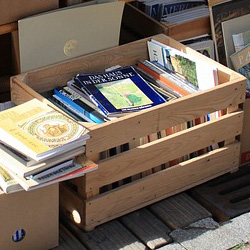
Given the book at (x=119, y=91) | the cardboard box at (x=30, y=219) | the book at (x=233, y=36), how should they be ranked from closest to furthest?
the cardboard box at (x=30, y=219)
the book at (x=119, y=91)
the book at (x=233, y=36)

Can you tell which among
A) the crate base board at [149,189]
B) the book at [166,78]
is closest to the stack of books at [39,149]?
the crate base board at [149,189]

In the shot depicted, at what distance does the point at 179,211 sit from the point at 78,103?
2.21 ft

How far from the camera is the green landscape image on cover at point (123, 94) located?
137 inches

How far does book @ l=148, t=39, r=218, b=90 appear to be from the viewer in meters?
3.60

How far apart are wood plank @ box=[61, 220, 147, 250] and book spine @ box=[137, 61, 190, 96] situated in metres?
0.68

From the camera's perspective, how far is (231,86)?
11.7ft

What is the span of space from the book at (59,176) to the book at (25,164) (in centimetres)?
3

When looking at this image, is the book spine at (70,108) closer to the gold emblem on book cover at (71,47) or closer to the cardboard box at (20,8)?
the gold emblem on book cover at (71,47)

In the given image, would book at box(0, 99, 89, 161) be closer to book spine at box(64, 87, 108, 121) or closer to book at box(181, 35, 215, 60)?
book spine at box(64, 87, 108, 121)

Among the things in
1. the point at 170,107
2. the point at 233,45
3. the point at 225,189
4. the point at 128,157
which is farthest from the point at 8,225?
the point at 233,45

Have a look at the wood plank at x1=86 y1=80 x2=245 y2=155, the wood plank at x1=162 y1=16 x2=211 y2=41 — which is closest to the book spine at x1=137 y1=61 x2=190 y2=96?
the wood plank at x1=86 y1=80 x2=245 y2=155

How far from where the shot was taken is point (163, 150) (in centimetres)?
347

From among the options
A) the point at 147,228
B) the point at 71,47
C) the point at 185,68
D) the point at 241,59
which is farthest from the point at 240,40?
the point at 147,228

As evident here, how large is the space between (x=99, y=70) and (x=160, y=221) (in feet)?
2.60
